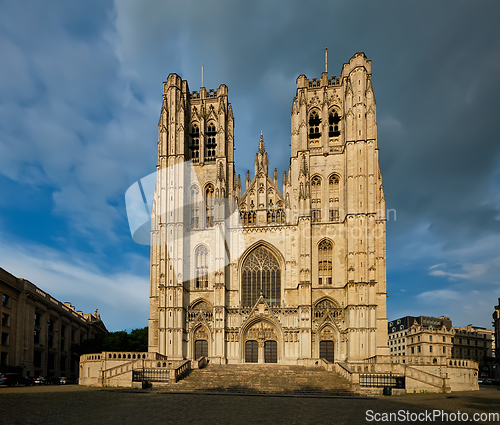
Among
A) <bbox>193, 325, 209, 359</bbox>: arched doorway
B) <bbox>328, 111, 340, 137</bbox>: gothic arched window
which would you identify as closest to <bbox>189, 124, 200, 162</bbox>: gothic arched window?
<bbox>328, 111, 340, 137</bbox>: gothic arched window

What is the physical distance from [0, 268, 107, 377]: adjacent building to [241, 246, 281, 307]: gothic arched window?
22.6 meters

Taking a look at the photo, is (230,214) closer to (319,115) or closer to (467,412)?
(319,115)

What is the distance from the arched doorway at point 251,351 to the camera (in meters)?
48.3

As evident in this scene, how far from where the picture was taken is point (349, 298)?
152ft

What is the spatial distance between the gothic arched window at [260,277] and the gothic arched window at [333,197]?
8.05 m

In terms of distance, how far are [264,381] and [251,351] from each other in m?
14.2

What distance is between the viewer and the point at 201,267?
51.9 m

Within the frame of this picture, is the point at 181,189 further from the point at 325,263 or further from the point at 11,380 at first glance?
the point at 11,380

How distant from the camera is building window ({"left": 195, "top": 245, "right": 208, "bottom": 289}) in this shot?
51.3 meters

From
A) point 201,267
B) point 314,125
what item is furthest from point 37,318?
point 314,125

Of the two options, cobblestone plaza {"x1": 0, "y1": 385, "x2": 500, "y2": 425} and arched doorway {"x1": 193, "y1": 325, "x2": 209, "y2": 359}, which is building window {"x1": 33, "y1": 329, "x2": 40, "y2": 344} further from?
cobblestone plaza {"x1": 0, "y1": 385, "x2": 500, "y2": 425}

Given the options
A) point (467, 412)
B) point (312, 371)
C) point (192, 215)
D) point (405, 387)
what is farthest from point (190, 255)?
point (467, 412)

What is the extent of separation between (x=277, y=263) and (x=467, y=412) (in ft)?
104

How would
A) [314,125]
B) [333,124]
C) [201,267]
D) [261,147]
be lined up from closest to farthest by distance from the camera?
[201,267] → [261,147] → [333,124] → [314,125]
